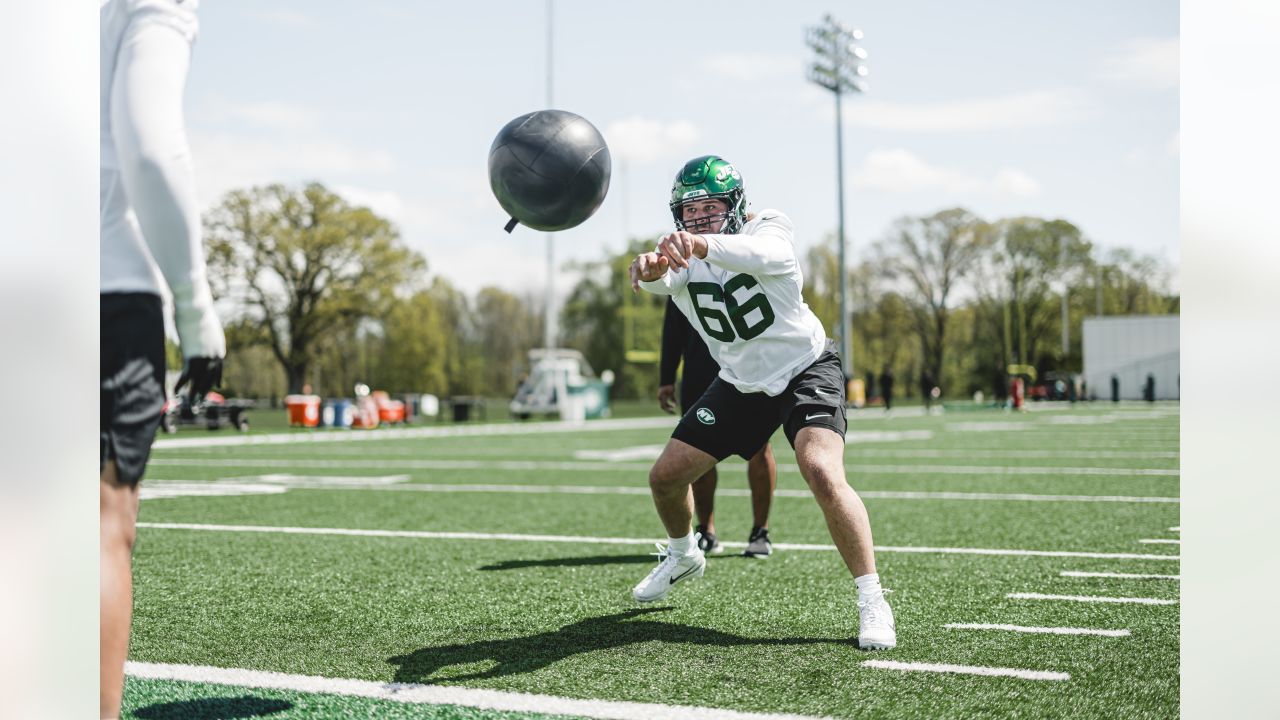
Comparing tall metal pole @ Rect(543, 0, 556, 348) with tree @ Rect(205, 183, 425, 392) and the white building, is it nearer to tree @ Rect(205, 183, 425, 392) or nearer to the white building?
tree @ Rect(205, 183, 425, 392)

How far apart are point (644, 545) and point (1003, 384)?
152ft

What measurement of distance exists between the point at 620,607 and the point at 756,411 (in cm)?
108

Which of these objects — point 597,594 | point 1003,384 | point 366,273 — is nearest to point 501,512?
point 597,594

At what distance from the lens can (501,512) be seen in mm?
9000

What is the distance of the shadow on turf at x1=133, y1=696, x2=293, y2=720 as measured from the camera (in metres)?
3.40

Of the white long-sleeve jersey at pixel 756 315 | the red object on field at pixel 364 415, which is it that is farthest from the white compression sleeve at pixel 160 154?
the red object on field at pixel 364 415

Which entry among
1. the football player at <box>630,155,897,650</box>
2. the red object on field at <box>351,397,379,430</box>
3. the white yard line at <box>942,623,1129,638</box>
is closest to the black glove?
the football player at <box>630,155,897,650</box>

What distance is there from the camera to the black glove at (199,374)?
279cm

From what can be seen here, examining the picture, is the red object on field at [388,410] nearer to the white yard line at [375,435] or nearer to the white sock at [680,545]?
the white yard line at [375,435]

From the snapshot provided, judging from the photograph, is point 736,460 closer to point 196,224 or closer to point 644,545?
point 644,545

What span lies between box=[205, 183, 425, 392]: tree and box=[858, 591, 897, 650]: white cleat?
42289 mm

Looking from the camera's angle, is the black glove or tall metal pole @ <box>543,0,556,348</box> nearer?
the black glove

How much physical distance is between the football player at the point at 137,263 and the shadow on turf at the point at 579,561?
346cm

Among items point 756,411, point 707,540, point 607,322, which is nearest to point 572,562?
point 707,540
